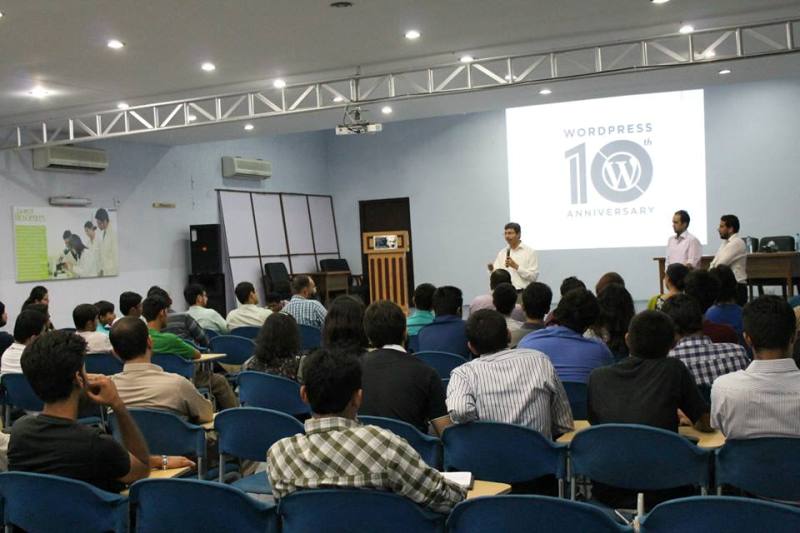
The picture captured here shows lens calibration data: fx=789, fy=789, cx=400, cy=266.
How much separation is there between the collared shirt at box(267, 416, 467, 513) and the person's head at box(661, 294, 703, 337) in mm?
2034

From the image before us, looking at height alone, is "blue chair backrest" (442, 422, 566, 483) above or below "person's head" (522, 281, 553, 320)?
below

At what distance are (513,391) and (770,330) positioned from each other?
3.31 ft

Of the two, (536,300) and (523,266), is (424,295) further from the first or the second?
(523,266)

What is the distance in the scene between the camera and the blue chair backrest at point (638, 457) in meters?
2.67

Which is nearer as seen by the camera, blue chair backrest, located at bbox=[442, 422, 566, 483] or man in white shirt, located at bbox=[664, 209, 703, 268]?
blue chair backrest, located at bbox=[442, 422, 566, 483]

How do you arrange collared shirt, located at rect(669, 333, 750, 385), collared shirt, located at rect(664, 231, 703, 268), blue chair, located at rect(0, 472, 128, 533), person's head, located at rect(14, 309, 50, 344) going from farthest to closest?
1. collared shirt, located at rect(664, 231, 703, 268)
2. person's head, located at rect(14, 309, 50, 344)
3. collared shirt, located at rect(669, 333, 750, 385)
4. blue chair, located at rect(0, 472, 128, 533)

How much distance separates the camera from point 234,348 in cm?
684

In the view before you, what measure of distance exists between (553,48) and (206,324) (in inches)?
187

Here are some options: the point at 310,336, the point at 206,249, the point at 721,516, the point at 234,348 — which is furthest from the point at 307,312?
the point at 206,249

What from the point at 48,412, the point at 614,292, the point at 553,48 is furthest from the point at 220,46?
the point at 48,412

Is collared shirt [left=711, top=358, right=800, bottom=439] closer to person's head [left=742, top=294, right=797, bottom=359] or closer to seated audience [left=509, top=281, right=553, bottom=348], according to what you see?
person's head [left=742, top=294, right=797, bottom=359]

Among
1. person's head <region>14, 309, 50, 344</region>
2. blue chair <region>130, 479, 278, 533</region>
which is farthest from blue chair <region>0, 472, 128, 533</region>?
person's head <region>14, 309, 50, 344</region>

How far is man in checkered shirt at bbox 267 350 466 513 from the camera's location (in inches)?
85.0

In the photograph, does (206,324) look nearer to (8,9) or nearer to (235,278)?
→ (8,9)
